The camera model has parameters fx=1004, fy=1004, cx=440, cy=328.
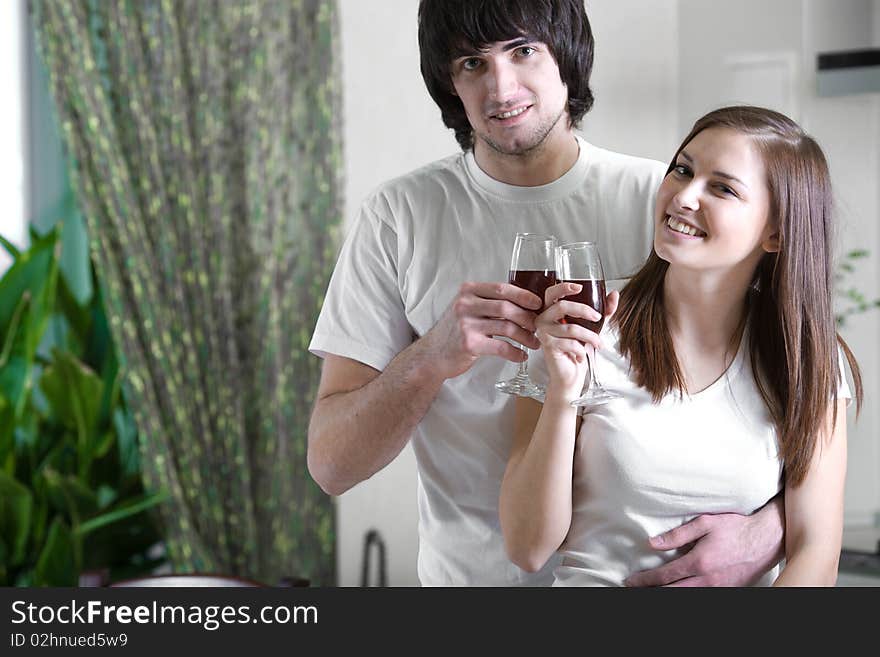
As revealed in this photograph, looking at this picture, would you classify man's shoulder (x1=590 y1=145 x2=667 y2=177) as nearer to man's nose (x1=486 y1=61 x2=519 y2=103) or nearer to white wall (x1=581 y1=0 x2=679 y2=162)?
man's nose (x1=486 y1=61 x2=519 y2=103)

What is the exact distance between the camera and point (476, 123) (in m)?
1.41

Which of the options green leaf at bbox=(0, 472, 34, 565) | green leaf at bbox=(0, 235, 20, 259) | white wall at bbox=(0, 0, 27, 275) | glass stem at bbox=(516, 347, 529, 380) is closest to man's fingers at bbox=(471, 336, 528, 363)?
glass stem at bbox=(516, 347, 529, 380)

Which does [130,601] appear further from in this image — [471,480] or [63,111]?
[63,111]

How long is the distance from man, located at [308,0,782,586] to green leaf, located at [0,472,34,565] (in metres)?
1.47

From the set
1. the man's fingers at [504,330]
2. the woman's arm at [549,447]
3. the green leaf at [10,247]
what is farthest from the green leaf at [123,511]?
the man's fingers at [504,330]

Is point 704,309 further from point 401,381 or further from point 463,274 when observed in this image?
point 401,381

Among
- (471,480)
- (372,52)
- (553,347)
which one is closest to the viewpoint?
(553,347)

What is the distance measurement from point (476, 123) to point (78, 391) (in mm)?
1802

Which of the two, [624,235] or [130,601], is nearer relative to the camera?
[130,601]

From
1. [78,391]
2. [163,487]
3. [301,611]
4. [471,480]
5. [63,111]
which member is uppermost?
[63,111]

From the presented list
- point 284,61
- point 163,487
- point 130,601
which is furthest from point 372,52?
point 130,601

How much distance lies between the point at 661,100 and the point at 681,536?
203cm

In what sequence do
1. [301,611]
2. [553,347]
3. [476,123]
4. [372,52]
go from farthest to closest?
[372,52]
[476,123]
[553,347]
[301,611]

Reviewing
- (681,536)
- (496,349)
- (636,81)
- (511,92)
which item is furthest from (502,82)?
(636,81)
